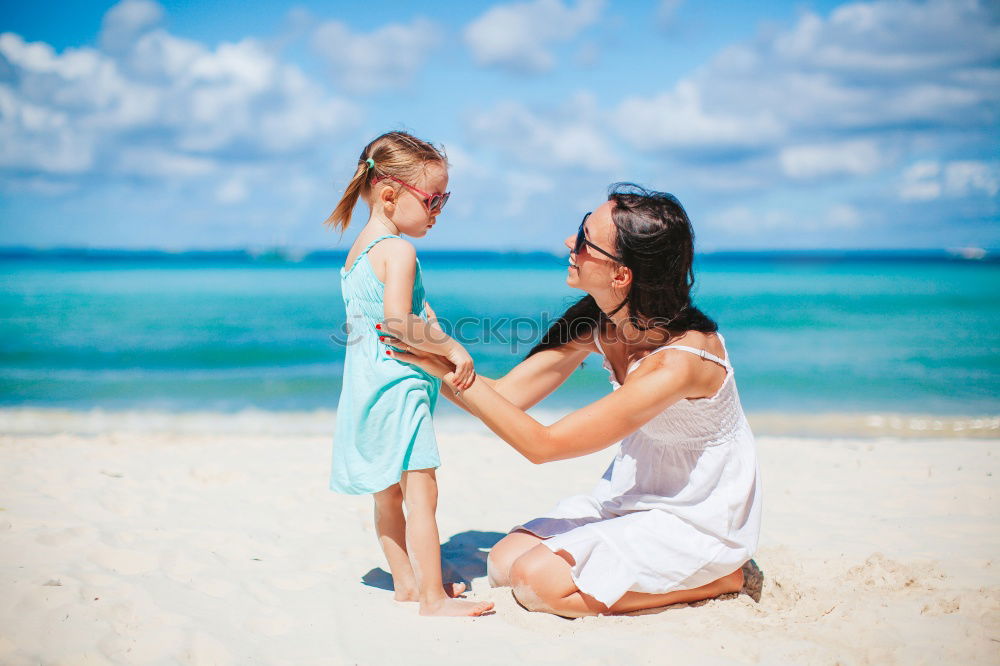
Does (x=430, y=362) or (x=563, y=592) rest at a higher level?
(x=430, y=362)

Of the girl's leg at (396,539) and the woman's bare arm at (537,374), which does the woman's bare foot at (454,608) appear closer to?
the girl's leg at (396,539)

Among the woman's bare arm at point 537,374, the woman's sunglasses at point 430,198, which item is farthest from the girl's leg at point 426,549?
the woman's sunglasses at point 430,198

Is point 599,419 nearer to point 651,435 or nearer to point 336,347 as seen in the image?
point 651,435

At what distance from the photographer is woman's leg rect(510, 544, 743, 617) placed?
2.86 meters

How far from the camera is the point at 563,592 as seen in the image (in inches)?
113

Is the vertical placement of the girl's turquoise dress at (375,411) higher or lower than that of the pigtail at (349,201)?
lower

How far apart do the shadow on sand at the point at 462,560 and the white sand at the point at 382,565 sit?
0.02m

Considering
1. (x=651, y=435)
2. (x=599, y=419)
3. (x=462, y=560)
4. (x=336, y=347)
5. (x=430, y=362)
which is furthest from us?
(x=336, y=347)

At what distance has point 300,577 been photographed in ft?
11.0

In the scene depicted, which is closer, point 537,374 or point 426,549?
point 426,549

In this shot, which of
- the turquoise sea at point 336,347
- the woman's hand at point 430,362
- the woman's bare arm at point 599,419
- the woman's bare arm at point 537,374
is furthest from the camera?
the turquoise sea at point 336,347

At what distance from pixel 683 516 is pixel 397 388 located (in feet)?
4.31

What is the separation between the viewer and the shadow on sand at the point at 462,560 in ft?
11.4

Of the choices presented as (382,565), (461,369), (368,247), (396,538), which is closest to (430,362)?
(461,369)
